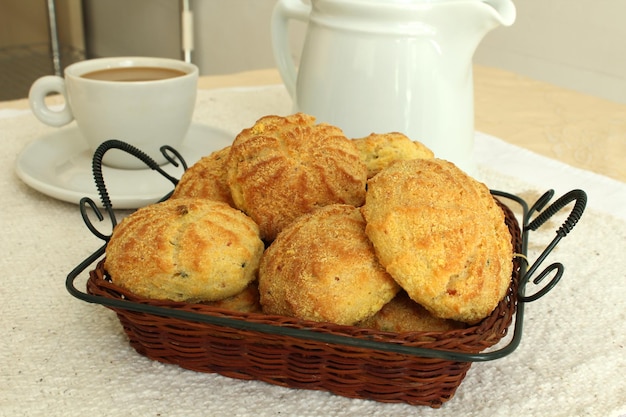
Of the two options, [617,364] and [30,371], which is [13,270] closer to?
[30,371]

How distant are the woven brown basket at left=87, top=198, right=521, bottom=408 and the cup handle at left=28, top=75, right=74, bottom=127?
426 millimetres

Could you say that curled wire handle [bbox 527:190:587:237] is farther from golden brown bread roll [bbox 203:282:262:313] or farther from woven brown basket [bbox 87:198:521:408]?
golden brown bread roll [bbox 203:282:262:313]

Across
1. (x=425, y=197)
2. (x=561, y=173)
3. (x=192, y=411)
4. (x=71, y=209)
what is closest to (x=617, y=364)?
(x=425, y=197)

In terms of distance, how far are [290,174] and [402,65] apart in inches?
8.6

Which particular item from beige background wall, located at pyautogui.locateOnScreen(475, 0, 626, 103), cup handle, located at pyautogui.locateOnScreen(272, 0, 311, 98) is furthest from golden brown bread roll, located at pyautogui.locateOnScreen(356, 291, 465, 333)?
beige background wall, located at pyautogui.locateOnScreen(475, 0, 626, 103)

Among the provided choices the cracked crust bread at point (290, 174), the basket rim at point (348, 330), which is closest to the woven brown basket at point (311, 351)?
the basket rim at point (348, 330)

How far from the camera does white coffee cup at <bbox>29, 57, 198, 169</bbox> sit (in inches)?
29.4

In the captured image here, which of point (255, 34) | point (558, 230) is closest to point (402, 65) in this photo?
point (558, 230)

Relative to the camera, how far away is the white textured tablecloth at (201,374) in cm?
41

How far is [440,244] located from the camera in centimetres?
40

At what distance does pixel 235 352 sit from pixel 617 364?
0.28 meters

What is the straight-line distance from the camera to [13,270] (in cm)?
57

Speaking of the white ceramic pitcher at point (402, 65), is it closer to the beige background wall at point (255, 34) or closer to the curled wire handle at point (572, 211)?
the curled wire handle at point (572, 211)

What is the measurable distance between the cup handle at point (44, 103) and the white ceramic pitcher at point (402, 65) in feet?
1.08
